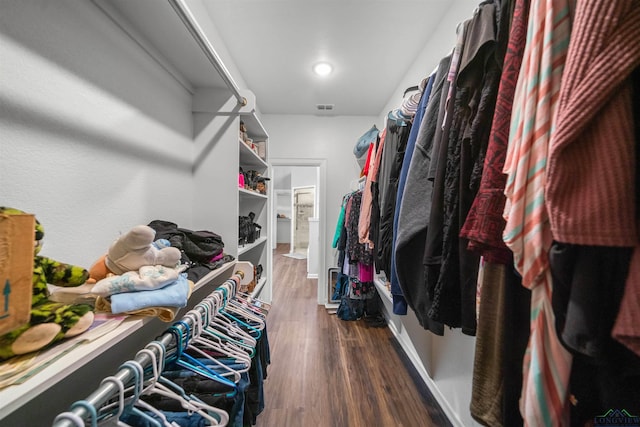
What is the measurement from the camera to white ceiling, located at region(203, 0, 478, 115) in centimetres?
131

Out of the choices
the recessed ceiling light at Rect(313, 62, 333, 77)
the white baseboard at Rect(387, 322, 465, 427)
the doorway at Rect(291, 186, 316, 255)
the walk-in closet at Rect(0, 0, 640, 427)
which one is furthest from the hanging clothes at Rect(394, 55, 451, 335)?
the doorway at Rect(291, 186, 316, 255)

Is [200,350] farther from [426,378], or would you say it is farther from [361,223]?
[426,378]

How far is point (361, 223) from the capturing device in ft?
5.15

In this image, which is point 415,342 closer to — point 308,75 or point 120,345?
point 120,345

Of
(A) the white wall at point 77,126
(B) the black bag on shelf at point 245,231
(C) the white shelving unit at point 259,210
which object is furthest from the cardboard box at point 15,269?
(C) the white shelving unit at point 259,210

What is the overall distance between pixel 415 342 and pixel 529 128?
159cm

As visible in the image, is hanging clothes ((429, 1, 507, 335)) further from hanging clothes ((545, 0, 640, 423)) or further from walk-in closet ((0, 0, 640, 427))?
hanging clothes ((545, 0, 640, 423))

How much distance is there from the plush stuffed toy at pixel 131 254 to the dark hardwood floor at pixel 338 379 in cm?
119

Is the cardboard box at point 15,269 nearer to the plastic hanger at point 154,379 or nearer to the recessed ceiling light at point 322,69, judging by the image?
the plastic hanger at point 154,379

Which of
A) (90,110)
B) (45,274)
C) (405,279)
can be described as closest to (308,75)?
(90,110)

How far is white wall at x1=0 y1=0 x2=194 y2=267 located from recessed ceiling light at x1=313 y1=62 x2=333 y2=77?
1.19 metres

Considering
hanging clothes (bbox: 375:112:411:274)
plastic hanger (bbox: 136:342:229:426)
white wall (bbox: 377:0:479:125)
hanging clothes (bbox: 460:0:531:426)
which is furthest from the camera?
white wall (bbox: 377:0:479:125)

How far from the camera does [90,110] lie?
719mm

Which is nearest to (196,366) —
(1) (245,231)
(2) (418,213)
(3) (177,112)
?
(2) (418,213)
